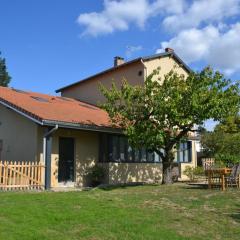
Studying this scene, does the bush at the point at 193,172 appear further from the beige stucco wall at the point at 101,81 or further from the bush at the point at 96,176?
the bush at the point at 96,176

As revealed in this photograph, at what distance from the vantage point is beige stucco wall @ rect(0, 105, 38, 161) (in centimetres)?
1958

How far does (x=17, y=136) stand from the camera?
20.3 m

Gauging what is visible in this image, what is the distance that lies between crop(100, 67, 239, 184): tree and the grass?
13.7 ft

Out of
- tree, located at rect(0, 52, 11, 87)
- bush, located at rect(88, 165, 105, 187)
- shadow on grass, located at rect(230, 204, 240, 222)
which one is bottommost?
shadow on grass, located at rect(230, 204, 240, 222)

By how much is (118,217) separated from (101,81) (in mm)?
19131

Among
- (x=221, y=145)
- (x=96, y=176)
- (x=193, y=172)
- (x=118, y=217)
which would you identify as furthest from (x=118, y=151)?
(x=221, y=145)

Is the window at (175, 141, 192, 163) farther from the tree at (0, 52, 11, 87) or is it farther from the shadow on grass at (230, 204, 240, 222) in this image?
the tree at (0, 52, 11, 87)

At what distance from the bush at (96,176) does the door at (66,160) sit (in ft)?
3.28

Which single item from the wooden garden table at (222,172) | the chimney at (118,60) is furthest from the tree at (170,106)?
the chimney at (118,60)

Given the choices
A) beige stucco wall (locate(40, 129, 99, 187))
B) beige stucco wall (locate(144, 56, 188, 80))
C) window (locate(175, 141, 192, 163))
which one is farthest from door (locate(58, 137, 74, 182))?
window (locate(175, 141, 192, 163))

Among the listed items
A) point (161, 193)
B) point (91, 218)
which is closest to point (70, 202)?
point (91, 218)

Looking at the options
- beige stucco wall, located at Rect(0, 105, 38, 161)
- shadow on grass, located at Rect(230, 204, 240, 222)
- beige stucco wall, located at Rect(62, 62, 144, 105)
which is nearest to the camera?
shadow on grass, located at Rect(230, 204, 240, 222)

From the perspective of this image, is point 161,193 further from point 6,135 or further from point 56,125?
point 6,135

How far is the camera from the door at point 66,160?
20.3 m
